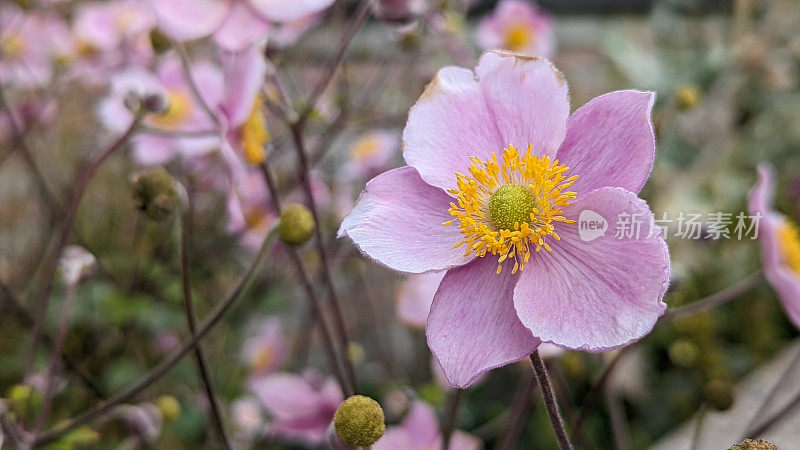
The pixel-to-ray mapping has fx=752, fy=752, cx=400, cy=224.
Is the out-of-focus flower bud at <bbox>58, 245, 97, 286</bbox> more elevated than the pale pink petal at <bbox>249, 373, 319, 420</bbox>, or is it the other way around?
the out-of-focus flower bud at <bbox>58, 245, 97, 286</bbox>

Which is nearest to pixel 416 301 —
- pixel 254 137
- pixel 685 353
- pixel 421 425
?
pixel 421 425

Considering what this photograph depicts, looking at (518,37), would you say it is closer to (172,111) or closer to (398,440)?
(172,111)

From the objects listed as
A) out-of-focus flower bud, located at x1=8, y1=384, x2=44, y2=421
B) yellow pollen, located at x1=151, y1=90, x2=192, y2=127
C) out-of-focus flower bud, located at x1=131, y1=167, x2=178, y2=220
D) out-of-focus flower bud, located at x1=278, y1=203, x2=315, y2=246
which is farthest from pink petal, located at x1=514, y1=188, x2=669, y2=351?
yellow pollen, located at x1=151, y1=90, x2=192, y2=127

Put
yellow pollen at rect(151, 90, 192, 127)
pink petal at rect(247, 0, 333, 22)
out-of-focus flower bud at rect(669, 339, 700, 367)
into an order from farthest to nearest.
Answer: out-of-focus flower bud at rect(669, 339, 700, 367)
yellow pollen at rect(151, 90, 192, 127)
pink petal at rect(247, 0, 333, 22)

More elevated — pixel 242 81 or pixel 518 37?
pixel 242 81

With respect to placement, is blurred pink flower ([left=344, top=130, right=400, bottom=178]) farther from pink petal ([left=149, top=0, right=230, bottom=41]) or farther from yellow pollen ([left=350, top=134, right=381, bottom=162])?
pink petal ([left=149, top=0, right=230, bottom=41])

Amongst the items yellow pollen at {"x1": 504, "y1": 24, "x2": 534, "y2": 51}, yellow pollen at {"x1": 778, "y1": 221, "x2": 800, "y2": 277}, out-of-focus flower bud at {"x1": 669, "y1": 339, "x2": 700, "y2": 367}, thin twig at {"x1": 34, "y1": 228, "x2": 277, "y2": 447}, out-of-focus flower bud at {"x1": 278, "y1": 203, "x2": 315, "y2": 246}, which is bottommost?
out-of-focus flower bud at {"x1": 669, "y1": 339, "x2": 700, "y2": 367}
